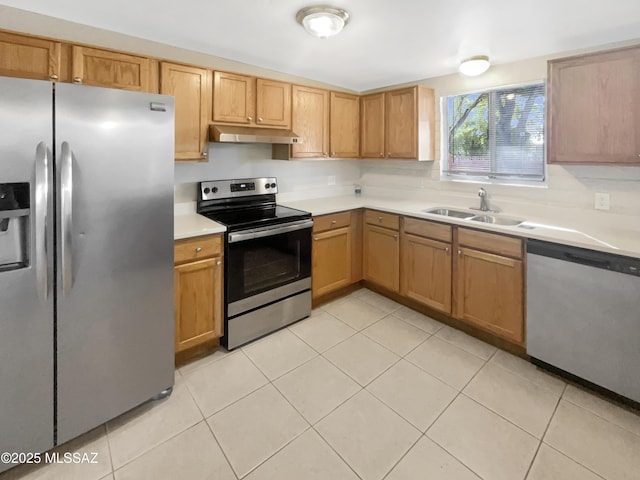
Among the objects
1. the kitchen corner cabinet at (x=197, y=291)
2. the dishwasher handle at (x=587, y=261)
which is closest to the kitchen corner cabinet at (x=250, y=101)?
the kitchen corner cabinet at (x=197, y=291)

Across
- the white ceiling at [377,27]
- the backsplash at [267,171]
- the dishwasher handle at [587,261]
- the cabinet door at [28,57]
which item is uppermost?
the white ceiling at [377,27]

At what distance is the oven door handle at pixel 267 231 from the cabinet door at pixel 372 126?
1323 mm

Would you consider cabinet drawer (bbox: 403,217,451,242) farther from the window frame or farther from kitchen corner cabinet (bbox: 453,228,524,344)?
the window frame

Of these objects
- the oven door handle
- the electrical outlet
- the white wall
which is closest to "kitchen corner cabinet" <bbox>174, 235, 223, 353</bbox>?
the oven door handle

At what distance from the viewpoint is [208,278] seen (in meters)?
2.37

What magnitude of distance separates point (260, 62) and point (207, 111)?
0.80 metres

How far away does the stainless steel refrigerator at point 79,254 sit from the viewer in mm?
1414

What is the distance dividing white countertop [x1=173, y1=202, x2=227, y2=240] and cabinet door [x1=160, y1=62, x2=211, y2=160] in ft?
1.53

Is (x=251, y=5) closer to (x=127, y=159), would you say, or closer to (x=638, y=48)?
(x=127, y=159)

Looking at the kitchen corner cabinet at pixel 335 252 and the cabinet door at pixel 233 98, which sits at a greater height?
the cabinet door at pixel 233 98

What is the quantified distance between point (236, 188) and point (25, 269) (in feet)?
5.90

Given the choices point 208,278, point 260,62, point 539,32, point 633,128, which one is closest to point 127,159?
point 208,278

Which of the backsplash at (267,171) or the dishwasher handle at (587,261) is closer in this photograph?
the dishwasher handle at (587,261)

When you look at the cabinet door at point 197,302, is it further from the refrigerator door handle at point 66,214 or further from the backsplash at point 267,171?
the backsplash at point 267,171
